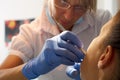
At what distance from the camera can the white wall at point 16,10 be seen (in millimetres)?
2143

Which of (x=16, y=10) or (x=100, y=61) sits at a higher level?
(x=100, y=61)

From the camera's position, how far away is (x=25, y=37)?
1.16 meters

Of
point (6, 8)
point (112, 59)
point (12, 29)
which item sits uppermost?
point (112, 59)

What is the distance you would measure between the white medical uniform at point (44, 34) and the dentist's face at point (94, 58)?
14.9 inches

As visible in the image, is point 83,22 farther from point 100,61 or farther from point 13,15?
point 13,15

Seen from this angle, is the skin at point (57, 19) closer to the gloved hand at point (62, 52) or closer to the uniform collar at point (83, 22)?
the uniform collar at point (83, 22)

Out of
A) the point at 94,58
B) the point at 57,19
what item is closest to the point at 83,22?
the point at 57,19

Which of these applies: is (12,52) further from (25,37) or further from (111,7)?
(111,7)

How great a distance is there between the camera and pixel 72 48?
862 millimetres

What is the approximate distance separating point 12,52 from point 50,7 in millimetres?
287

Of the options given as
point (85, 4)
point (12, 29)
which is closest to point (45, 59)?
point (85, 4)

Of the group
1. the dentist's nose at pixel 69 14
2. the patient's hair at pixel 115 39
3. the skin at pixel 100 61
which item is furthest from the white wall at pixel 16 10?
the patient's hair at pixel 115 39

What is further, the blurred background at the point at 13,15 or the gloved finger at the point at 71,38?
the blurred background at the point at 13,15

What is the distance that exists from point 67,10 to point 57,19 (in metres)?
0.09
